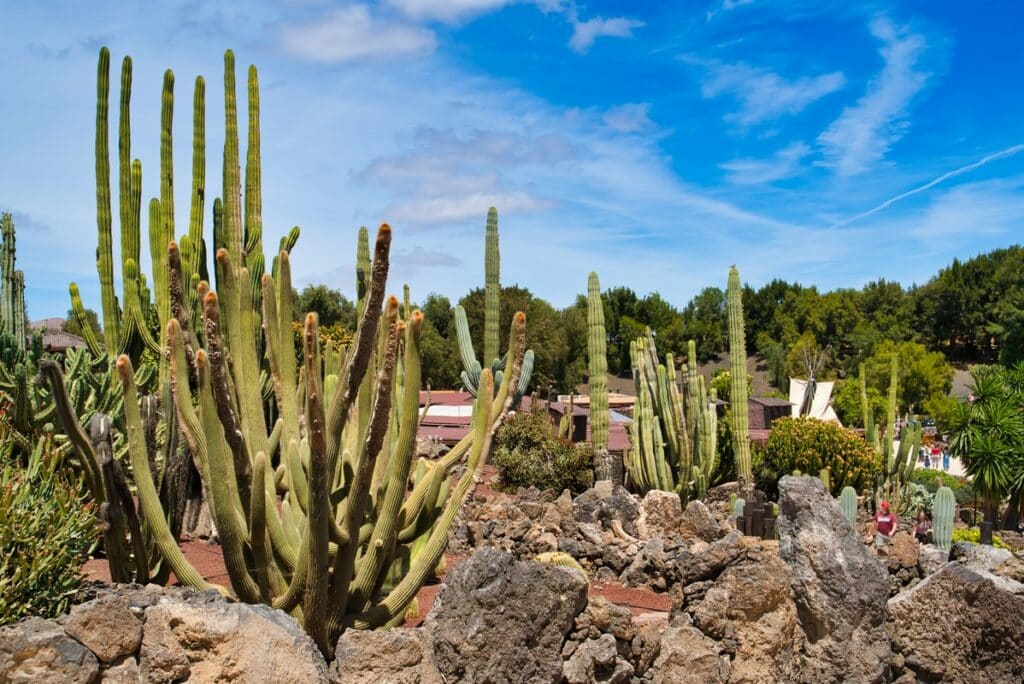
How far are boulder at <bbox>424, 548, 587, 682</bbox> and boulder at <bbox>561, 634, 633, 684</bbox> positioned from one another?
0.13m

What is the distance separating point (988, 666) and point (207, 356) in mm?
5214

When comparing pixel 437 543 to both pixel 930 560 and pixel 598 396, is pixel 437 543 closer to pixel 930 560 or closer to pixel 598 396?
Result: pixel 930 560

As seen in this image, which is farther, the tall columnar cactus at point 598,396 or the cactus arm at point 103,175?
the tall columnar cactus at point 598,396

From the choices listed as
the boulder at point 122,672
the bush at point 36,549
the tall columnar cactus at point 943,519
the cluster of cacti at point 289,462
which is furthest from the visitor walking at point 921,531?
the bush at point 36,549

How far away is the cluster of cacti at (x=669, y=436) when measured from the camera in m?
14.3

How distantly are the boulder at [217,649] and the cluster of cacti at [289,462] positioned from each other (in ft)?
1.54

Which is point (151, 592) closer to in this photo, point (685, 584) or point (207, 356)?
point (207, 356)

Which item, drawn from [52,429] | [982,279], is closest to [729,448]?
[52,429]

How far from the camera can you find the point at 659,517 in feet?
28.2

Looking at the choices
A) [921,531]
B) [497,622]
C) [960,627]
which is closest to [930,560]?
[960,627]

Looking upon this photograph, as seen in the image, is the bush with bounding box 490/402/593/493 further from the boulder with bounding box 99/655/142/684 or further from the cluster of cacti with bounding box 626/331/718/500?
the boulder with bounding box 99/655/142/684

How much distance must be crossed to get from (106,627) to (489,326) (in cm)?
1026

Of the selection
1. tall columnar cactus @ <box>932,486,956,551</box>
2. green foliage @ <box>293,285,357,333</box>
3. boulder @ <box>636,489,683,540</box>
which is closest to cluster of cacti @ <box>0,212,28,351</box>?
boulder @ <box>636,489,683,540</box>

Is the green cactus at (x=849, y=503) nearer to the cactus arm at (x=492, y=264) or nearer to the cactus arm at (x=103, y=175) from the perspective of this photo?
the cactus arm at (x=492, y=264)
